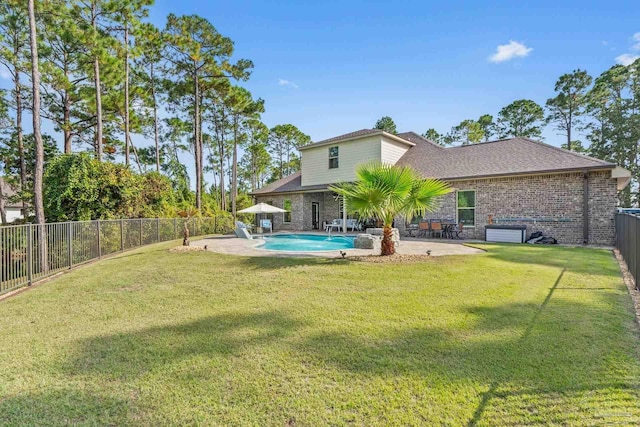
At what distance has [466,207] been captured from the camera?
15180 mm

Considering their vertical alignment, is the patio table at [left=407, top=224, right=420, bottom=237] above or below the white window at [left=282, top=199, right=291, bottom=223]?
below

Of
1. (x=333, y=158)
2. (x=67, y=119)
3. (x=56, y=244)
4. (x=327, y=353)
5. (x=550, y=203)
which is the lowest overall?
(x=327, y=353)

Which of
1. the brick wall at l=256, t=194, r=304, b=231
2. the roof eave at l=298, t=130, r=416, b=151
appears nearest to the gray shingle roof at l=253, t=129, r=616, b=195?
the roof eave at l=298, t=130, r=416, b=151

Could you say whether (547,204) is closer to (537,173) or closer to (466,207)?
(537,173)

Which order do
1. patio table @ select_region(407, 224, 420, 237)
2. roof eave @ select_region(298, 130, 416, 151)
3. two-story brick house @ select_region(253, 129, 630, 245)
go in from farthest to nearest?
roof eave @ select_region(298, 130, 416, 151)
patio table @ select_region(407, 224, 420, 237)
two-story brick house @ select_region(253, 129, 630, 245)

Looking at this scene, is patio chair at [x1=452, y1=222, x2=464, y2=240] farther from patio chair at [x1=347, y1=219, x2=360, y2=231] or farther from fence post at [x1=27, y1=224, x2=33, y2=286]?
fence post at [x1=27, y1=224, x2=33, y2=286]

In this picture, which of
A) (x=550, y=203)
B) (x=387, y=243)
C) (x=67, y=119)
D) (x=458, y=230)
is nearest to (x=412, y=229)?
(x=458, y=230)

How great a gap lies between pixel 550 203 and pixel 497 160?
3.33 m

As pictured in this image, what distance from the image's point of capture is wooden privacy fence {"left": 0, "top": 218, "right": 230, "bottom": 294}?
21.8 ft

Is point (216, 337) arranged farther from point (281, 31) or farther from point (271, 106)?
point (271, 106)

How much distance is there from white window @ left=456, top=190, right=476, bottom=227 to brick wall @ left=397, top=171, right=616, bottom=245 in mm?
181

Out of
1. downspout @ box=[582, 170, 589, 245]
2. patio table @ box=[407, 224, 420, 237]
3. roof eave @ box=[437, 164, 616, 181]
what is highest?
roof eave @ box=[437, 164, 616, 181]

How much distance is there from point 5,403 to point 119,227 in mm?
10535

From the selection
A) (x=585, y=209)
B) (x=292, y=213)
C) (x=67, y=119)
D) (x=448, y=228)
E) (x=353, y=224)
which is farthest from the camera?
(x=292, y=213)
